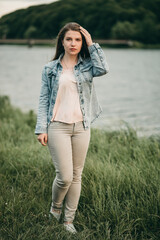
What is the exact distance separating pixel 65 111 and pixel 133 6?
408 ft

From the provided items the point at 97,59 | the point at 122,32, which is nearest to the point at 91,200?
the point at 97,59

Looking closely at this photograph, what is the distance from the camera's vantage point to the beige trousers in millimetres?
2521

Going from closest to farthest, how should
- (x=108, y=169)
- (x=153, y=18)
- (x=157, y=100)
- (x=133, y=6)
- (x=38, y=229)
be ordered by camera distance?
(x=38, y=229) → (x=108, y=169) → (x=157, y=100) → (x=153, y=18) → (x=133, y=6)

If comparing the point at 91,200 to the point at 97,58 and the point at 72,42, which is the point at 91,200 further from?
the point at 72,42

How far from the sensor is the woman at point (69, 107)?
2.54 m

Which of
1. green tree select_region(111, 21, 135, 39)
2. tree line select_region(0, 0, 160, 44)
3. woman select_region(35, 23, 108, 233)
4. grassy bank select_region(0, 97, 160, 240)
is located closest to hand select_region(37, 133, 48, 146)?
woman select_region(35, 23, 108, 233)

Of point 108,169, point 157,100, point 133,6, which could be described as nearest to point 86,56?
point 108,169

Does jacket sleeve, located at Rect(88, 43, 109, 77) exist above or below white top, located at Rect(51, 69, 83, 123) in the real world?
above

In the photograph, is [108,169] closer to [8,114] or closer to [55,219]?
[55,219]

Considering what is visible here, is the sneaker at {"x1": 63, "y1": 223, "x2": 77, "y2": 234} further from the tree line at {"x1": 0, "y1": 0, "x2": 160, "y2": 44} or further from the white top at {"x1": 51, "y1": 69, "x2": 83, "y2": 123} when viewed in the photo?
the tree line at {"x1": 0, "y1": 0, "x2": 160, "y2": 44}

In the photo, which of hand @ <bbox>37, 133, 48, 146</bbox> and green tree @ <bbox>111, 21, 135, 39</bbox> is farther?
green tree @ <bbox>111, 21, 135, 39</bbox>

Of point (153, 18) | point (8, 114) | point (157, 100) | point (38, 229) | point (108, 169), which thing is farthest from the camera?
point (153, 18)

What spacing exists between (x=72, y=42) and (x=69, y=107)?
0.60m

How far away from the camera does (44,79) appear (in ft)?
8.69
